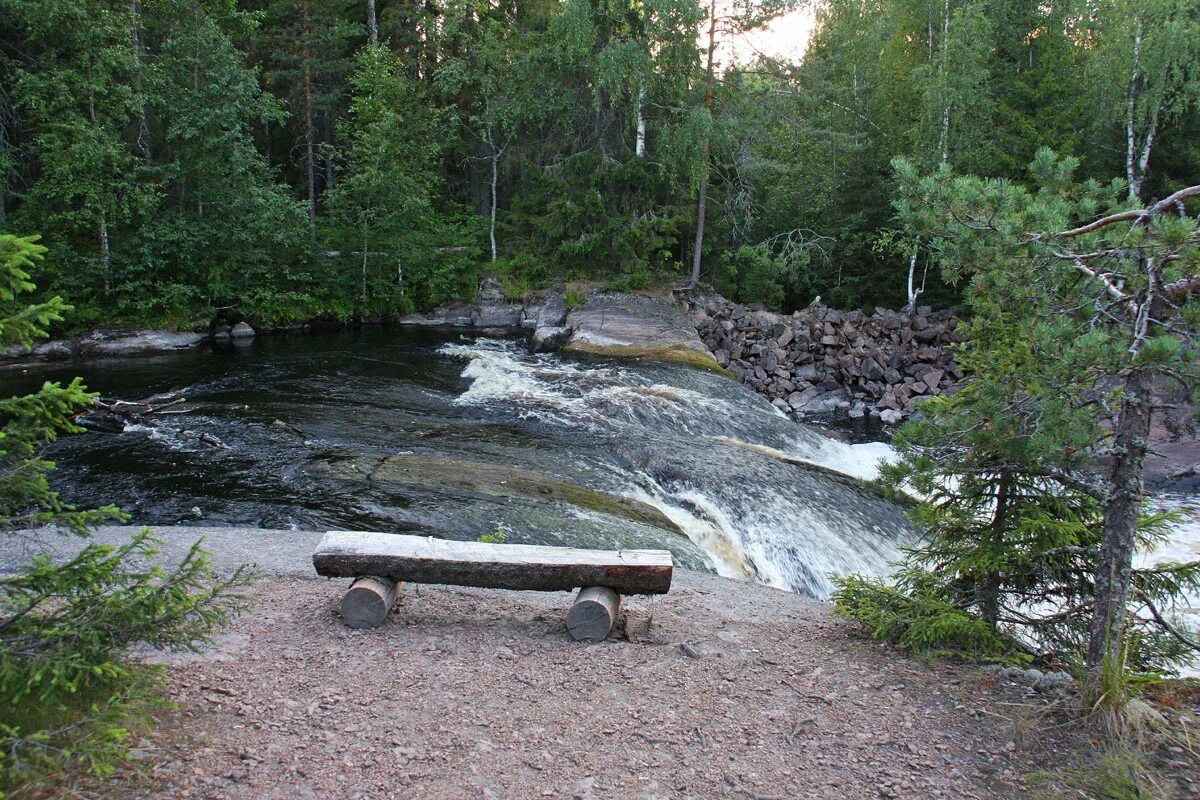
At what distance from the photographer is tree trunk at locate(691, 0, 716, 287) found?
22453 millimetres

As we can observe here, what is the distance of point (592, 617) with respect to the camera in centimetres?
551

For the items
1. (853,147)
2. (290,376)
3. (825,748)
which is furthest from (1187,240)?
(853,147)

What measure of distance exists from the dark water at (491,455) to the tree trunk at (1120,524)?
14.9 ft

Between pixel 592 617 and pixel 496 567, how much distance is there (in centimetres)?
75

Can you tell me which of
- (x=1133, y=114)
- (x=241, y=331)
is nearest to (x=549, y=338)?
(x=241, y=331)

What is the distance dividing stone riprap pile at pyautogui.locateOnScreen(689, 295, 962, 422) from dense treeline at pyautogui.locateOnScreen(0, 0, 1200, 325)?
1996 millimetres

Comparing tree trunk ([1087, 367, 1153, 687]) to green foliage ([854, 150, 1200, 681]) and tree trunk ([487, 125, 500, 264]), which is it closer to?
green foliage ([854, 150, 1200, 681])

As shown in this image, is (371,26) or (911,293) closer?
(911,293)

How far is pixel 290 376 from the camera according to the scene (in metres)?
16.6

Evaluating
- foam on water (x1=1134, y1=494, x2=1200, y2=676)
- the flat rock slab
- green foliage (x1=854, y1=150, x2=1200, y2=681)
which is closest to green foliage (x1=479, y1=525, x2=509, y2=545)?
green foliage (x1=854, y1=150, x2=1200, y2=681)

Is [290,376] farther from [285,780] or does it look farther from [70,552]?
[285,780]

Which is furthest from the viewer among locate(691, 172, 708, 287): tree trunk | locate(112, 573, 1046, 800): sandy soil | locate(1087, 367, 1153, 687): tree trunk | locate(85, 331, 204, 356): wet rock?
locate(691, 172, 708, 287): tree trunk

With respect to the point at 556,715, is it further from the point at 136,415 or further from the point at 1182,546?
the point at 136,415

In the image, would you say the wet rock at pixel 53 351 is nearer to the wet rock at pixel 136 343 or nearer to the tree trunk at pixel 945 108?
the wet rock at pixel 136 343
